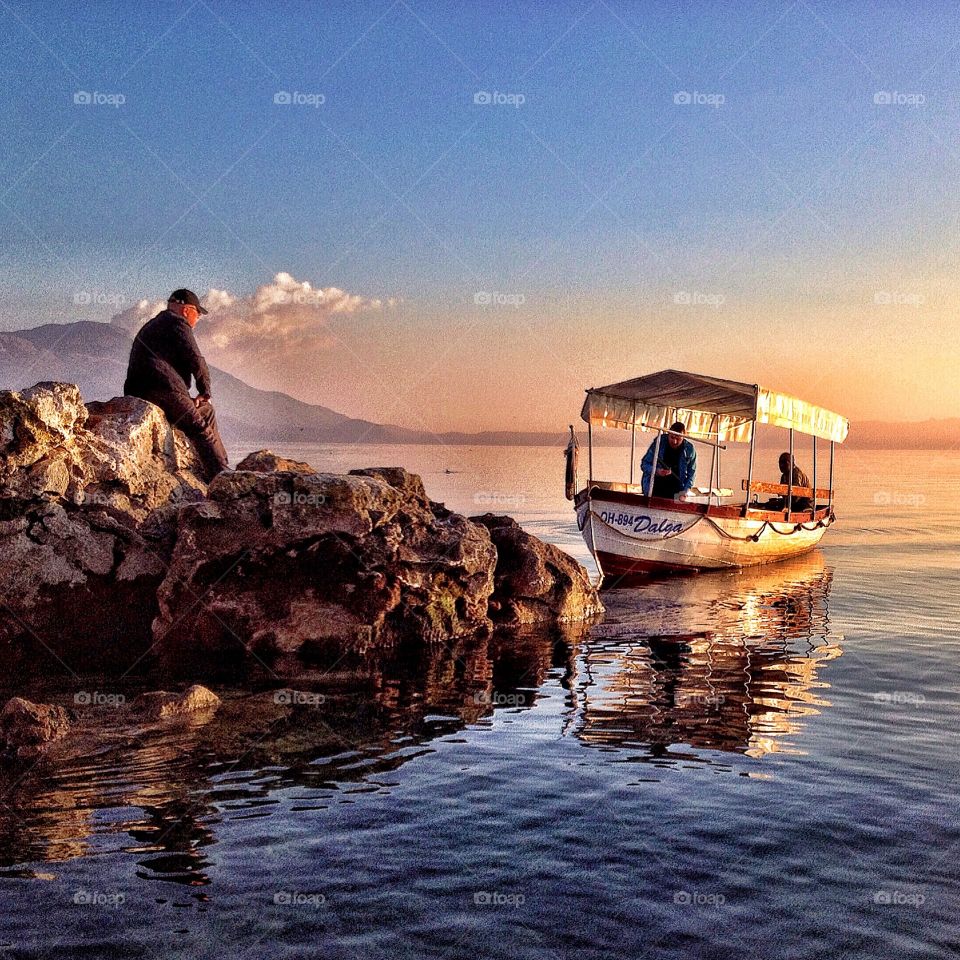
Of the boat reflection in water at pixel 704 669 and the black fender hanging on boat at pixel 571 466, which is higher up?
the black fender hanging on boat at pixel 571 466

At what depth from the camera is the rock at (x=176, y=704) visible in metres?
10.1

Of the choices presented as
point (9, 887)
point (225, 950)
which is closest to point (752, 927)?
point (225, 950)

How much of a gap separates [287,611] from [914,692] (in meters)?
8.54

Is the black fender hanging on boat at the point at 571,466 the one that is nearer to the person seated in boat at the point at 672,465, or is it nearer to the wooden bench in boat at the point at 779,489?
the person seated in boat at the point at 672,465

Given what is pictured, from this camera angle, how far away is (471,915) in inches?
237

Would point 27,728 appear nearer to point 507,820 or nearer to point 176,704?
point 176,704

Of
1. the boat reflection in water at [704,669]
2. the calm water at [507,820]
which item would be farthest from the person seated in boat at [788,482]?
the calm water at [507,820]

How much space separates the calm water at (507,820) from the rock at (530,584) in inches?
121

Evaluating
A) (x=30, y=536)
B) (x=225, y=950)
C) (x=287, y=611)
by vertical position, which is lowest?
(x=225, y=950)

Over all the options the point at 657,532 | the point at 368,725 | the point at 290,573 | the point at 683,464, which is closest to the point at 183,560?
the point at 290,573

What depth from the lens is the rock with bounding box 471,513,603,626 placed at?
16719 millimetres

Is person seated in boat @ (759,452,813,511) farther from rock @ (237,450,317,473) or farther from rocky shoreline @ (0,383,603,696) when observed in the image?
rock @ (237,450,317,473)

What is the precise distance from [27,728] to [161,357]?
8.20 metres

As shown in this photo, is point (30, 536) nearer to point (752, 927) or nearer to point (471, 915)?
point (471, 915)
